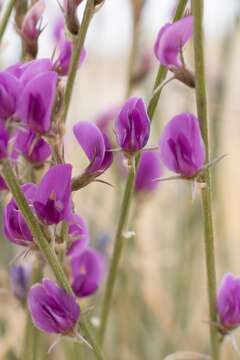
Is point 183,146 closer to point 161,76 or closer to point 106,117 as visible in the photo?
point 161,76

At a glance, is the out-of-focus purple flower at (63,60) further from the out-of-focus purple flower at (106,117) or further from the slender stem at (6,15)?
the out-of-focus purple flower at (106,117)

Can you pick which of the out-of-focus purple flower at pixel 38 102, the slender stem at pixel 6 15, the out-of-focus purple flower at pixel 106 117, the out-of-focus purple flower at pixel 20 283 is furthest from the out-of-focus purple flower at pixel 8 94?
the out-of-focus purple flower at pixel 106 117

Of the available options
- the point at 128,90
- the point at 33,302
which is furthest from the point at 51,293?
the point at 128,90

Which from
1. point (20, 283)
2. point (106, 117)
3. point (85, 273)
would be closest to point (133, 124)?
point (85, 273)

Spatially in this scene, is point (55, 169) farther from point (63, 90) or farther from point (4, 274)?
point (4, 274)

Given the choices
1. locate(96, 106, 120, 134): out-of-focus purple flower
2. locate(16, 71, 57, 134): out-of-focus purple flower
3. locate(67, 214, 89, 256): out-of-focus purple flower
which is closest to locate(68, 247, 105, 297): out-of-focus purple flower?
locate(67, 214, 89, 256): out-of-focus purple flower
